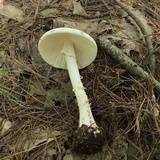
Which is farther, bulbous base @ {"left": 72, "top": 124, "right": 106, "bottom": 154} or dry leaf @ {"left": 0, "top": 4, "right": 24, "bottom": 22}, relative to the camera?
dry leaf @ {"left": 0, "top": 4, "right": 24, "bottom": 22}

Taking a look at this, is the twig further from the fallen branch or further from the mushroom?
the mushroom

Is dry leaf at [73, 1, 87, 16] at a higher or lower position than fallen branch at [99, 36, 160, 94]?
lower

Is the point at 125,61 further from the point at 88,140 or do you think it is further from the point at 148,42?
the point at 88,140

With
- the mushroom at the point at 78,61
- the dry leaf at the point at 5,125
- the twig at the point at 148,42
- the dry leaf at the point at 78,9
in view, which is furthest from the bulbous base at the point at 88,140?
the dry leaf at the point at 78,9

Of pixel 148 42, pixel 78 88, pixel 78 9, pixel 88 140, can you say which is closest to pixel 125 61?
pixel 148 42

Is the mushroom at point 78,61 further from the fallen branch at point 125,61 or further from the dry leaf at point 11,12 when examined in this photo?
the dry leaf at point 11,12

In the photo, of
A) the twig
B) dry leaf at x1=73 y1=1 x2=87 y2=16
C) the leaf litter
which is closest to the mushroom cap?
the leaf litter

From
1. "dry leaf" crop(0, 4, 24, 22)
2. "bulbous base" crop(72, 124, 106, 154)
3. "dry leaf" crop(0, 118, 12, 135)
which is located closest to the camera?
"bulbous base" crop(72, 124, 106, 154)

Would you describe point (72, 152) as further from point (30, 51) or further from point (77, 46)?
point (30, 51)
